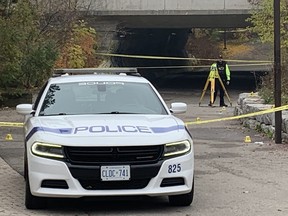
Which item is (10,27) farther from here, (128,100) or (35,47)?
(128,100)

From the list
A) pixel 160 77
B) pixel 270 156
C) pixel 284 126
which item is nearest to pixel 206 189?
pixel 270 156

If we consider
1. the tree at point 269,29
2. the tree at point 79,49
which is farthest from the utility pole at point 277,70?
the tree at point 79,49

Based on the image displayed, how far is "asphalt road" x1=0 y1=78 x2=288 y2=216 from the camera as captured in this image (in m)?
7.61

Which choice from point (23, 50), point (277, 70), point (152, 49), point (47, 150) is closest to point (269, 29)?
point (23, 50)

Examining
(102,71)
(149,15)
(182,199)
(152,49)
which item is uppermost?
(102,71)

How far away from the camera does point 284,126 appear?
43.4 feet

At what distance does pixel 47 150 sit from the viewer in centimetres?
719

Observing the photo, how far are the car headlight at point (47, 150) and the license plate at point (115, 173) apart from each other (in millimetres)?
492

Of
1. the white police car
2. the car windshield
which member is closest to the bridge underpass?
the car windshield

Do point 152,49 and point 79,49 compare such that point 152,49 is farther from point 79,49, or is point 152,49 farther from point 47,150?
point 47,150

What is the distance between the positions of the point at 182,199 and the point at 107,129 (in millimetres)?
1249

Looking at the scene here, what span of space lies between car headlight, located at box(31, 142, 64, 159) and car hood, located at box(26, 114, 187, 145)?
0.22ft

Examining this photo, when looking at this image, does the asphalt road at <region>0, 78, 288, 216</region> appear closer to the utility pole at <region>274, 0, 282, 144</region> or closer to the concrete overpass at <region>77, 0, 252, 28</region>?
the utility pole at <region>274, 0, 282, 144</region>

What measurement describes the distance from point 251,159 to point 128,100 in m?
3.76
